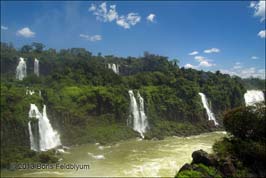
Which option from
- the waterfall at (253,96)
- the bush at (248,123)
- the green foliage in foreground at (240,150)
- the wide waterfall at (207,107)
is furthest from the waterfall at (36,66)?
the bush at (248,123)

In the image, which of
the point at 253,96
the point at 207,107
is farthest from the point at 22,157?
the point at 253,96

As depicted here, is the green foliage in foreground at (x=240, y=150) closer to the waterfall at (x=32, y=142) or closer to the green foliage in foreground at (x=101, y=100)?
the green foliage in foreground at (x=101, y=100)

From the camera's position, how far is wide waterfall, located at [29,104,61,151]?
30562 mm

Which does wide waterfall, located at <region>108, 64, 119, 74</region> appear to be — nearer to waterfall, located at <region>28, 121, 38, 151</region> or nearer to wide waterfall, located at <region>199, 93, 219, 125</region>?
wide waterfall, located at <region>199, 93, 219, 125</region>

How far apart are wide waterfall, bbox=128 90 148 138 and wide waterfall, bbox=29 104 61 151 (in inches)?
417

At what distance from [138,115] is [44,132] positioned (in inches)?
531

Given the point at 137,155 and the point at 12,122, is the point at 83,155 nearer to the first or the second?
the point at 137,155

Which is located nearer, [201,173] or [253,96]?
[201,173]

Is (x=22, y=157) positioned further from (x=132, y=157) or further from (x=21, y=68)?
(x=21, y=68)

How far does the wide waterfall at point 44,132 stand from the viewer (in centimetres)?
3056

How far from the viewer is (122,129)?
1469 inches

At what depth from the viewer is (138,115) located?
134 ft

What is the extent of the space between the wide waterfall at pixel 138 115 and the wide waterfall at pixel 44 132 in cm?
1060

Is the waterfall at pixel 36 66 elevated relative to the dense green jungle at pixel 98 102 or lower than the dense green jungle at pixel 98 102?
elevated
